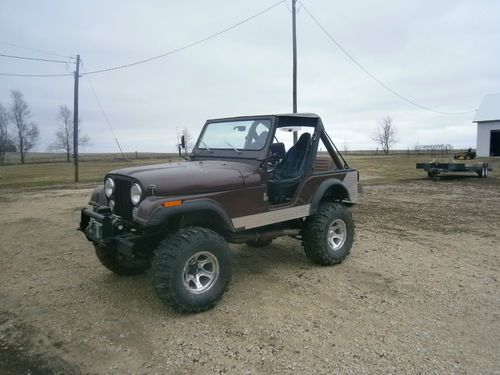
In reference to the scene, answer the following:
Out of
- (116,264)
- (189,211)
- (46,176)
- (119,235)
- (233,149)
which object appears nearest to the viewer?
(189,211)

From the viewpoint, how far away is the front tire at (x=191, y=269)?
374 cm

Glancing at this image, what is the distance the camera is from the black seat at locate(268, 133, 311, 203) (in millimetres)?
5184

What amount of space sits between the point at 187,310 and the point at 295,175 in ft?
8.24

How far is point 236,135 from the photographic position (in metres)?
5.41

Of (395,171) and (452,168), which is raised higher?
(452,168)

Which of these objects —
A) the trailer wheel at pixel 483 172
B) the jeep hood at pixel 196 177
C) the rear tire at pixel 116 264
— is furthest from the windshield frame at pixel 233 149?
the trailer wheel at pixel 483 172

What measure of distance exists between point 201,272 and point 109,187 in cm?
143

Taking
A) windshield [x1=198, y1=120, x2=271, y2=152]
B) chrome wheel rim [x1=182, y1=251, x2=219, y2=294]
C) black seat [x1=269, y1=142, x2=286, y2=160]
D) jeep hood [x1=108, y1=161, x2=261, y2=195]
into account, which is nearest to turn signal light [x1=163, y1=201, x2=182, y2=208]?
jeep hood [x1=108, y1=161, x2=261, y2=195]

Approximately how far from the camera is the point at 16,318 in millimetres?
4031

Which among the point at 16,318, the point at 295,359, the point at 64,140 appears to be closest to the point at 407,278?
the point at 295,359

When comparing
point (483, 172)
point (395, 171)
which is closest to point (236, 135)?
A: point (483, 172)

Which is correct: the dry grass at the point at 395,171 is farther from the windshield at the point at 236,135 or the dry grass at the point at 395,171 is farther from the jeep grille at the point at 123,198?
the jeep grille at the point at 123,198

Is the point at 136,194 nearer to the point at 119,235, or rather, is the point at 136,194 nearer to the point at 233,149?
the point at 119,235

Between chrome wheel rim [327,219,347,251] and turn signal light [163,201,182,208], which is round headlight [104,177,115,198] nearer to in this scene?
turn signal light [163,201,182,208]
